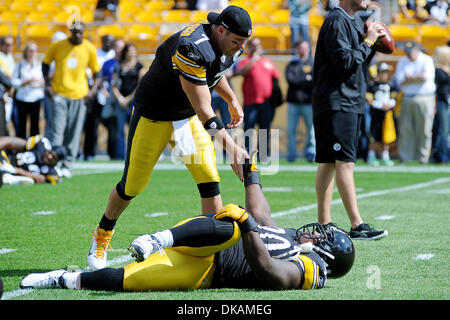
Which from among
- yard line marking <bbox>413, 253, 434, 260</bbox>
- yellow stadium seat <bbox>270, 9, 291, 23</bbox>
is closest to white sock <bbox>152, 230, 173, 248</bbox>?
yard line marking <bbox>413, 253, 434, 260</bbox>

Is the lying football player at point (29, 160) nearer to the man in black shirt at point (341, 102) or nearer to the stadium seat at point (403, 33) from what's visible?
the man in black shirt at point (341, 102)

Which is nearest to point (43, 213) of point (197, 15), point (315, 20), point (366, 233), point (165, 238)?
point (366, 233)

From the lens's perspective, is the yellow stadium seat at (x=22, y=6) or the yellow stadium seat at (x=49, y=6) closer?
the yellow stadium seat at (x=49, y=6)

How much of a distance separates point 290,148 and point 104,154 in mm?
4291

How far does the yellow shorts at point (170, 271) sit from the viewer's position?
14.9 ft

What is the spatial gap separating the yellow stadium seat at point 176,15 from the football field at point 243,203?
6754 mm

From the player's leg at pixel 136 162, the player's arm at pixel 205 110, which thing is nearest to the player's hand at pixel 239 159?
the player's arm at pixel 205 110

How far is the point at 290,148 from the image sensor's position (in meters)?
15.5

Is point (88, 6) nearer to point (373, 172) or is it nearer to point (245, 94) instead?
point (245, 94)

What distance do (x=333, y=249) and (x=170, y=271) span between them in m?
0.96

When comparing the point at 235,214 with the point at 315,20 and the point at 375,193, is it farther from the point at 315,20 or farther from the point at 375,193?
the point at 315,20

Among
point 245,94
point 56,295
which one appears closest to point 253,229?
point 56,295

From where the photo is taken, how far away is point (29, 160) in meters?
11.3

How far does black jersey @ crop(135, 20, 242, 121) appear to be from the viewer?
16.3ft
